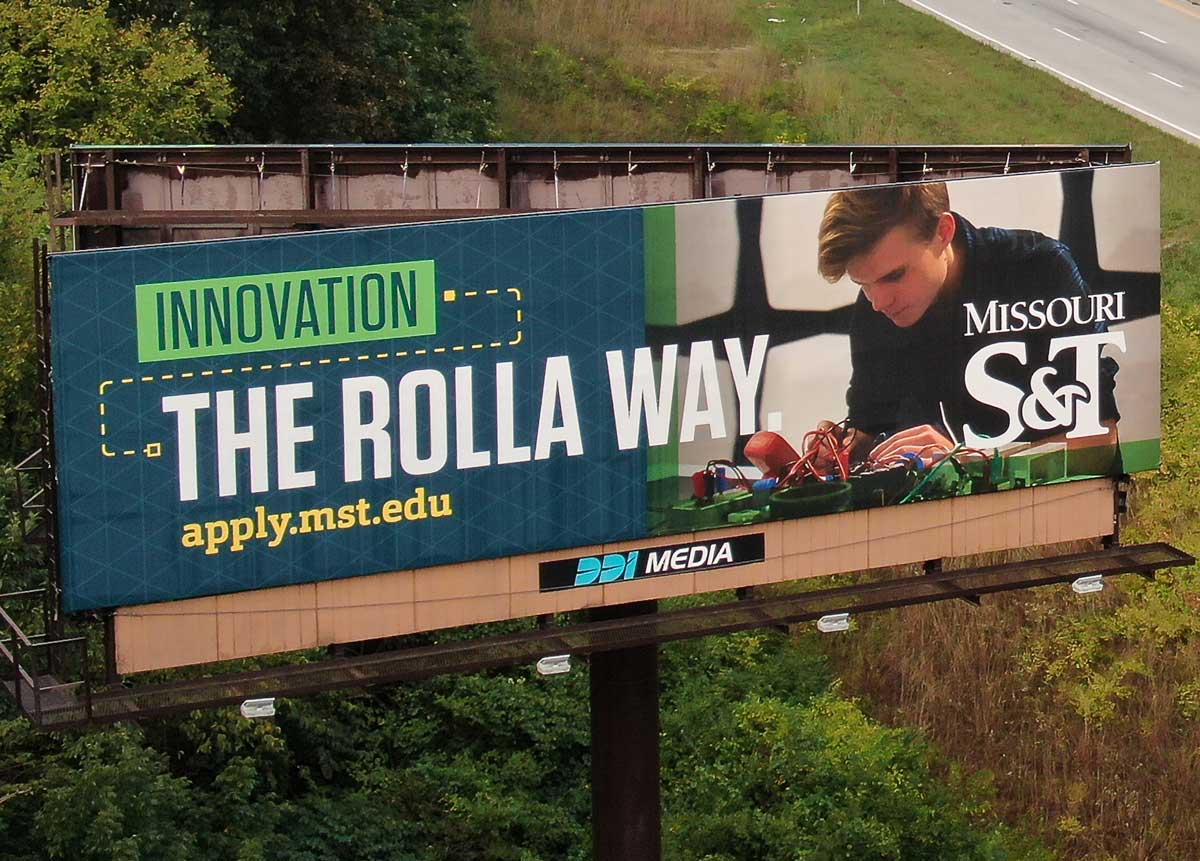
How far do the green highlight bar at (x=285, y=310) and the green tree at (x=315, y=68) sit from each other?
2271 centimetres

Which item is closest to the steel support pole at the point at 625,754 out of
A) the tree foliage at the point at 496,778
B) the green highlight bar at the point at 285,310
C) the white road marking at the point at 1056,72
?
the tree foliage at the point at 496,778

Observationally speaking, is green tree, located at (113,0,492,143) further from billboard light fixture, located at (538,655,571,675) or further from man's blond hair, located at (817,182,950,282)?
billboard light fixture, located at (538,655,571,675)

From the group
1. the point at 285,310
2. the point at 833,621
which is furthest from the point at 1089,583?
the point at 285,310

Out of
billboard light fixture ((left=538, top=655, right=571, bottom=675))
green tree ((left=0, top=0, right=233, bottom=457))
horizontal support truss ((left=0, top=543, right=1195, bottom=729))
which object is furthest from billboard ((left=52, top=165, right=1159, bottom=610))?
green tree ((left=0, top=0, right=233, bottom=457))

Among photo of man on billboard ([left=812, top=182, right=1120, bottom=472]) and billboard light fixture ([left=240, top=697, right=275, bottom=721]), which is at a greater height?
photo of man on billboard ([left=812, top=182, right=1120, bottom=472])

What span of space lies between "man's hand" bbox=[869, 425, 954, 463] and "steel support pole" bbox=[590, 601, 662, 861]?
11.7 ft

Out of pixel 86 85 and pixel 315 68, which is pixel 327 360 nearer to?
pixel 86 85

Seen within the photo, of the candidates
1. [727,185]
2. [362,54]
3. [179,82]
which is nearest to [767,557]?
[727,185]

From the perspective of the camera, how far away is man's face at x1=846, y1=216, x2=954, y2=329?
20.8 metres

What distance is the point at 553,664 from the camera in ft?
64.8

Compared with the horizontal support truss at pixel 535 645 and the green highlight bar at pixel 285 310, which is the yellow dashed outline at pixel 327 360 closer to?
the green highlight bar at pixel 285 310

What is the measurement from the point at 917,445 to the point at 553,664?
4829 millimetres

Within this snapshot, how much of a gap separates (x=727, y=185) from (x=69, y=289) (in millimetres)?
8916

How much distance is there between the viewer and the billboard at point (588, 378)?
1783cm
